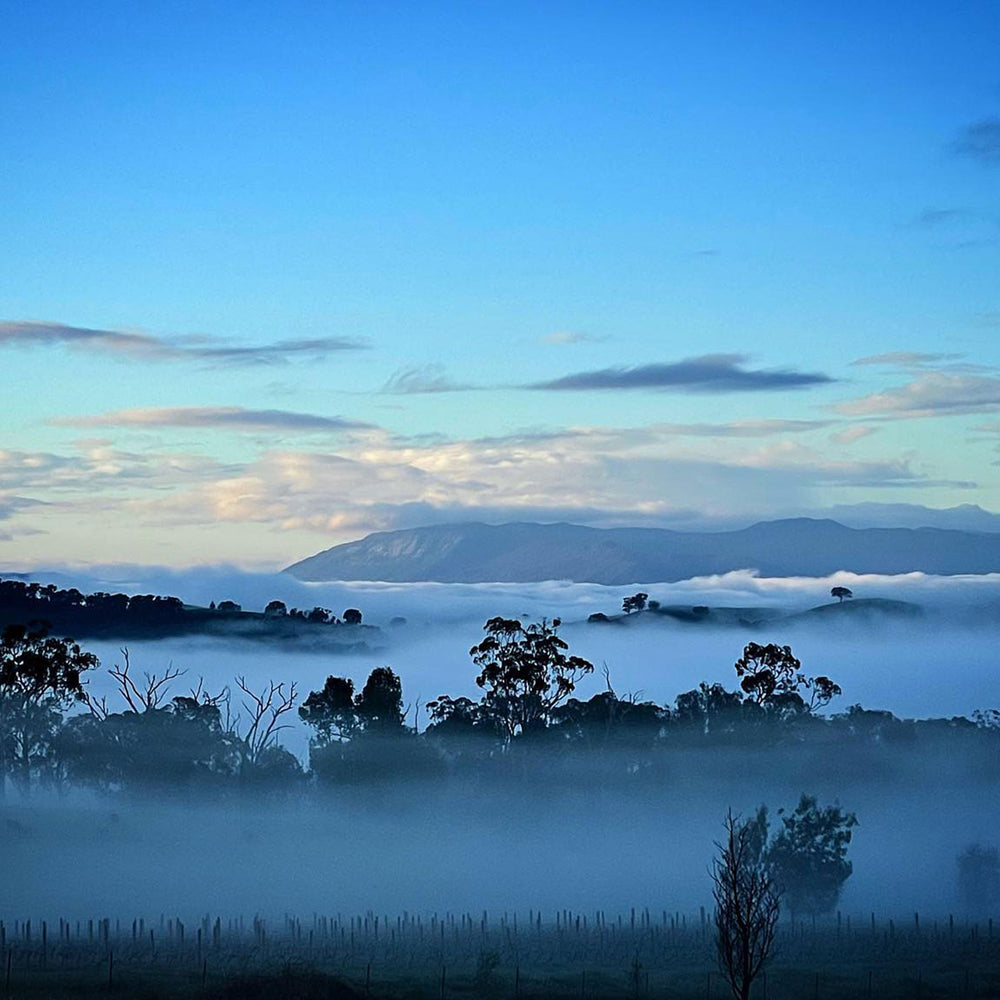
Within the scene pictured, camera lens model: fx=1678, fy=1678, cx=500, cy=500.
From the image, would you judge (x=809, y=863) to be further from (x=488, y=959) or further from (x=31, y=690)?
(x=31, y=690)

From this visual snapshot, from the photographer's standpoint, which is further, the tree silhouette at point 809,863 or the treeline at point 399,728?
the treeline at point 399,728

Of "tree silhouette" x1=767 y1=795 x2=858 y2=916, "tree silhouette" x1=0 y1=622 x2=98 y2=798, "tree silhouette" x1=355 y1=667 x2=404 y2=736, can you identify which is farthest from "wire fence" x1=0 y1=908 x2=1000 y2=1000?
"tree silhouette" x1=0 y1=622 x2=98 y2=798

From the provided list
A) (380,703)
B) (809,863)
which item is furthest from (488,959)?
(380,703)

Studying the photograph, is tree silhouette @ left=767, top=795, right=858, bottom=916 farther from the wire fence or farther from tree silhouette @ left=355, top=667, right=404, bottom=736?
tree silhouette @ left=355, top=667, right=404, bottom=736

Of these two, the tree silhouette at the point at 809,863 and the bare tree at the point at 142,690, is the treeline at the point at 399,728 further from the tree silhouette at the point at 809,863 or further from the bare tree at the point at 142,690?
the tree silhouette at the point at 809,863

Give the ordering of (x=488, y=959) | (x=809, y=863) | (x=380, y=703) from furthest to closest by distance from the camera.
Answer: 1. (x=380, y=703)
2. (x=809, y=863)
3. (x=488, y=959)

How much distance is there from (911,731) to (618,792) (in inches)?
1148

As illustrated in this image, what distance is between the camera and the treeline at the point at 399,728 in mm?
134875

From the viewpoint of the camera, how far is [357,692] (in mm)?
139125

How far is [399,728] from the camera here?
13675cm

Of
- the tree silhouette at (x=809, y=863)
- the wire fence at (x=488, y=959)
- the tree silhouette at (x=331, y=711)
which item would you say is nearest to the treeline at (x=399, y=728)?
the tree silhouette at (x=331, y=711)

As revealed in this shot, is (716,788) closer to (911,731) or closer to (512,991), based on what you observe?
(911,731)

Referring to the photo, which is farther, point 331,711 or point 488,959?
point 331,711

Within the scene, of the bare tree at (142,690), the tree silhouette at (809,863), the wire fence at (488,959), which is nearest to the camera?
the wire fence at (488,959)
